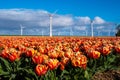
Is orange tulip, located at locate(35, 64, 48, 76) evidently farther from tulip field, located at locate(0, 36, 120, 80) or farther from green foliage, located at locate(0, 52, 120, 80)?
green foliage, located at locate(0, 52, 120, 80)

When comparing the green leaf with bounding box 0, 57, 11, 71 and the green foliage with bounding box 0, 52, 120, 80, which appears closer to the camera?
the green foliage with bounding box 0, 52, 120, 80

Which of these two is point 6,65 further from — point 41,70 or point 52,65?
point 41,70

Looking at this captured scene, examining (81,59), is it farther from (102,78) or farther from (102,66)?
(102,66)

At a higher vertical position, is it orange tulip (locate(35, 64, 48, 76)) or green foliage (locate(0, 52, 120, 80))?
orange tulip (locate(35, 64, 48, 76))

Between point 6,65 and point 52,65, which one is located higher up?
point 52,65

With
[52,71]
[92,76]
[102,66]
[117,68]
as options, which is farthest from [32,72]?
[117,68]

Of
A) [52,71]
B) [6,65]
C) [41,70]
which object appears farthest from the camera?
[6,65]

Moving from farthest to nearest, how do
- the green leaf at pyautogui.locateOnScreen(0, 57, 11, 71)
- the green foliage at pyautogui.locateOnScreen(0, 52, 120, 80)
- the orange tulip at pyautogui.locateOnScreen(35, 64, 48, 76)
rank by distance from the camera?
1. the green leaf at pyautogui.locateOnScreen(0, 57, 11, 71)
2. the green foliage at pyautogui.locateOnScreen(0, 52, 120, 80)
3. the orange tulip at pyautogui.locateOnScreen(35, 64, 48, 76)

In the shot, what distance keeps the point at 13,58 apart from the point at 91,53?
1.75 metres

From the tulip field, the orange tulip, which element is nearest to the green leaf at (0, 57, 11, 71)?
the tulip field

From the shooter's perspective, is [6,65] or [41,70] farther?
[6,65]

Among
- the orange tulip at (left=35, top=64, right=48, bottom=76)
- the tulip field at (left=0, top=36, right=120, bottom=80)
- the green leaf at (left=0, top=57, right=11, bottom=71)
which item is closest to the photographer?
the orange tulip at (left=35, top=64, right=48, bottom=76)

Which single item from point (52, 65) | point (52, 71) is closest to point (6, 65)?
point (52, 71)

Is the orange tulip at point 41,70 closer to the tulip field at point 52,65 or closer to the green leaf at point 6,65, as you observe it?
the tulip field at point 52,65
